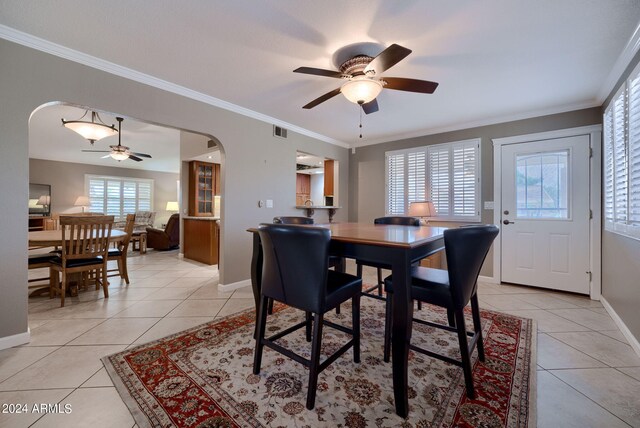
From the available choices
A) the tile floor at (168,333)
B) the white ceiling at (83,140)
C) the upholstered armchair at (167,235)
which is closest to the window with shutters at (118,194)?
the white ceiling at (83,140)

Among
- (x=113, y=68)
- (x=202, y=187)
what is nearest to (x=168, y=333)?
(x=113, y=68)

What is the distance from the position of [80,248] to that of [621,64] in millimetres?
5471

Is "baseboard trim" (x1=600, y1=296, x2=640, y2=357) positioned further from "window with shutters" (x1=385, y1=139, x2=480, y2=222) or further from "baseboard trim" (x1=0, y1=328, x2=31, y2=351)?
"baseboard trim" (x1=0, y1=328, x2=31, y2=351)

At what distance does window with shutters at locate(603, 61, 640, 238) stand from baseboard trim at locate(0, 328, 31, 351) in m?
4.60

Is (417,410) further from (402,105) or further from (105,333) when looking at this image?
(402,105)

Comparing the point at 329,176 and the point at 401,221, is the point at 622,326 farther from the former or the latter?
the point at 329,176

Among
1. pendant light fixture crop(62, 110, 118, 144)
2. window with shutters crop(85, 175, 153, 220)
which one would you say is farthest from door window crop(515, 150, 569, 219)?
window with shutters crop(85, 175, 153, 220)

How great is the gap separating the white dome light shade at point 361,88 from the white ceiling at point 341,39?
29cm

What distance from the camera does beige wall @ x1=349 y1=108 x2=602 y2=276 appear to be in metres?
3.24

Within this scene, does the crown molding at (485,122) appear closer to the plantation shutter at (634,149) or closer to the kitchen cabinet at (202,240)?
the plantation shutter at (634,149)

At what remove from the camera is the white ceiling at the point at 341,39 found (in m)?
1.67

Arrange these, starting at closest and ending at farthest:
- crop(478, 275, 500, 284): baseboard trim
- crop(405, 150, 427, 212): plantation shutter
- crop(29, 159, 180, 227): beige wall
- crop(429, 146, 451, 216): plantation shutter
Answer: crop(478, 275, 500, 284): baseboard trim, crop(429, 146, 451, 216): plantation shutter, crop(405, 150, 427, 212): plantation shutter, crop(29, 159, 180, 227): beige wall

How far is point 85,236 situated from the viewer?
2.81 m

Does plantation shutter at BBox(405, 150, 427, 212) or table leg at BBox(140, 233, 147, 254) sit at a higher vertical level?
plantation shutter at BBox(405, 150, 427, 212)
